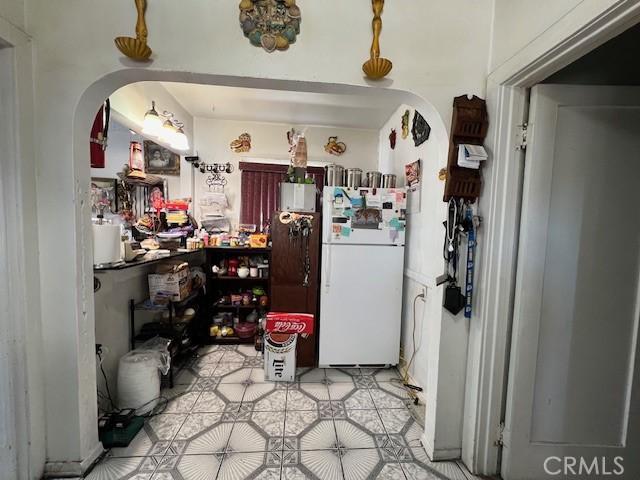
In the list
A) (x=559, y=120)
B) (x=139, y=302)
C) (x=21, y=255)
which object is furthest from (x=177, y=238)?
(x=559, y=120)

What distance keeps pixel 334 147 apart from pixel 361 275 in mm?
1638

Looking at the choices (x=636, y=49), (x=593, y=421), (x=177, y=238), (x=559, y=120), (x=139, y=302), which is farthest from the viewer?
(x=177, y=238)

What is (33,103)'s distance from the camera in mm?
Answer: 1145

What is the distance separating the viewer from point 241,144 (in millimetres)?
2984

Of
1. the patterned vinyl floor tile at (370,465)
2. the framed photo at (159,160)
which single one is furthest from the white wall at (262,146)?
the patterned vinyl floor tile at (370,465)

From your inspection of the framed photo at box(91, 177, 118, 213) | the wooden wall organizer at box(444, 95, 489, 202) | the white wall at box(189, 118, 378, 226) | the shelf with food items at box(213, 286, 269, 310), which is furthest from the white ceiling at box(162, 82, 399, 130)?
the shelf with food items at box(213, 286, 269, 310)

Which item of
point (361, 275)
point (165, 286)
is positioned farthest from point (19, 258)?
point (361, 275)

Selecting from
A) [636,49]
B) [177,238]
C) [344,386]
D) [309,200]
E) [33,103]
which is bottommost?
[344,386]

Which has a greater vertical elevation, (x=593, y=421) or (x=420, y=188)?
(x=420, y=188)

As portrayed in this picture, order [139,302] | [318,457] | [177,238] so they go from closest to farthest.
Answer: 1. [318,457]
2. [139,302]
3. [177,238]

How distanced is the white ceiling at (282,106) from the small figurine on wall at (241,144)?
0.67 ft

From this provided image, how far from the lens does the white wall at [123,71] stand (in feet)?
3.77

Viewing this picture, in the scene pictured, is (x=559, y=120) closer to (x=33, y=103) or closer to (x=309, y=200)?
(x=309, y=200)

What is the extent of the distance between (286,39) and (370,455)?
2177 mm
